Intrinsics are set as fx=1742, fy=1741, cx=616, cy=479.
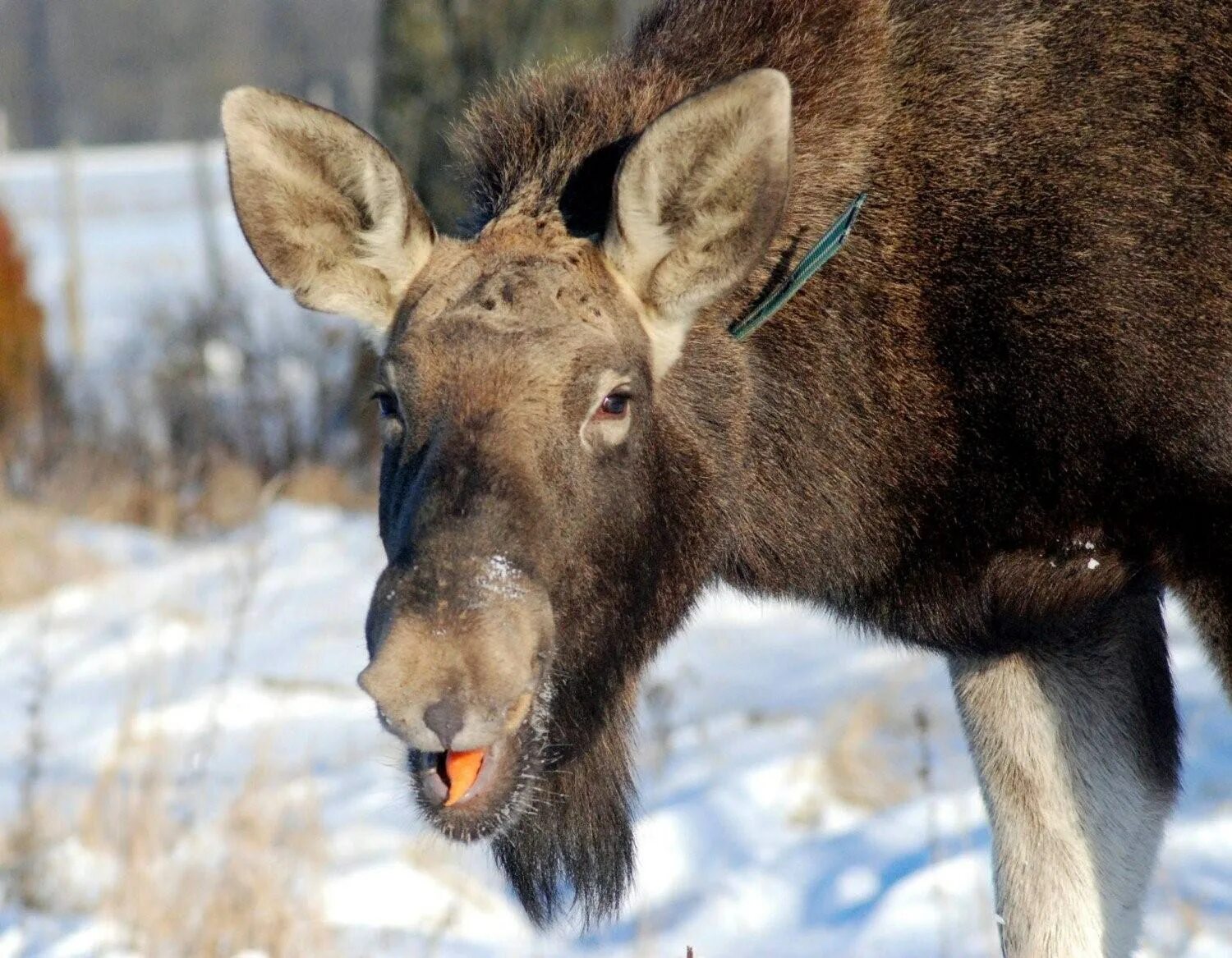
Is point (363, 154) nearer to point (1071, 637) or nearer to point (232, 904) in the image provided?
point (1071, 637)

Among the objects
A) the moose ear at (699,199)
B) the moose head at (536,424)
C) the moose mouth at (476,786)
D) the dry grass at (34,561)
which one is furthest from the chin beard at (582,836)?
the dry grass at (34,561)

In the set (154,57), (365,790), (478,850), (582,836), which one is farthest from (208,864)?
(154,57)

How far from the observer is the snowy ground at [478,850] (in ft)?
16.3

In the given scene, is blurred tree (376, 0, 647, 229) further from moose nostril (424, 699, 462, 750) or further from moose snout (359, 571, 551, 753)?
moose nostril (424, 699, 462, 750)

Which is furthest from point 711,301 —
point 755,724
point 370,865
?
point 755,724

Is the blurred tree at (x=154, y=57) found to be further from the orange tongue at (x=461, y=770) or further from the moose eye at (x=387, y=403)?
the orange tongue at (x=461, y=770)

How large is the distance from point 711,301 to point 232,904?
2.30 meters

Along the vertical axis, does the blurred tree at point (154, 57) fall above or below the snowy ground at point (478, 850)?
below

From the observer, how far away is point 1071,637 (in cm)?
378

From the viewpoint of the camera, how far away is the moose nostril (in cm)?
274

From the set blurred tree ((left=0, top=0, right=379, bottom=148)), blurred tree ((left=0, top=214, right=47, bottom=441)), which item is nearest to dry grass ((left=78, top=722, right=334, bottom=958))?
blurred tree ((left=0, top=214, right=47, bottom=441))

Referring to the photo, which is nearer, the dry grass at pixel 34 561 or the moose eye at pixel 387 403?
the moose eye at pixel 387 403

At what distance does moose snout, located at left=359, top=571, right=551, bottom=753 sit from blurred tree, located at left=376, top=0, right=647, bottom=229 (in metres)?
5.00

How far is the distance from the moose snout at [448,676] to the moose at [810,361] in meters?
0.04
